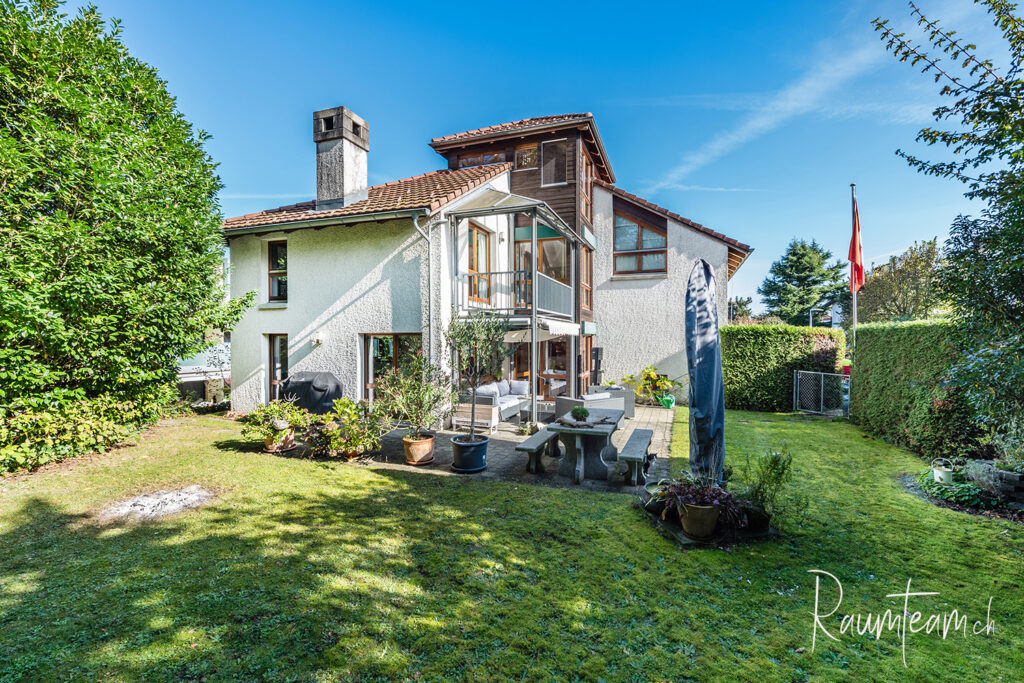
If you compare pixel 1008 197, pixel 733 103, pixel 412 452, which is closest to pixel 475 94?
pixel 733 103

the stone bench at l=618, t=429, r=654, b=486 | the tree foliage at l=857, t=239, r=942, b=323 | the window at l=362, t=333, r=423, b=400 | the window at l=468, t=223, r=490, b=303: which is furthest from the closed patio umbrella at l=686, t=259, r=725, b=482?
the tree foliage at l=857, t=239, r=942, b=323

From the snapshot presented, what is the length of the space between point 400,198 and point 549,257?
7023 millimetres

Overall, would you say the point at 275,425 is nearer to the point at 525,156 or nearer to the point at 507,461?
the point at 507,461

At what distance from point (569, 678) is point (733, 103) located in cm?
1555

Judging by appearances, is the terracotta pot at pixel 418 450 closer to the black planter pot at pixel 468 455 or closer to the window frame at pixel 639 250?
the black planter pot at pixel 468 455

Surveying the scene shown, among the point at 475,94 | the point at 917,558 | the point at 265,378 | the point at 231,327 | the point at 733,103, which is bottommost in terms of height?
the point at 917,558

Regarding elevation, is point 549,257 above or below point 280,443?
above

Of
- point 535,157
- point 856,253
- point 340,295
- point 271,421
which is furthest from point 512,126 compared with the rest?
point 271,421

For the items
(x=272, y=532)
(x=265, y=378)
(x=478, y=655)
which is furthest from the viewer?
(x=265, y=378)

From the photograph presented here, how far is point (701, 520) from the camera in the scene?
531 centimetres

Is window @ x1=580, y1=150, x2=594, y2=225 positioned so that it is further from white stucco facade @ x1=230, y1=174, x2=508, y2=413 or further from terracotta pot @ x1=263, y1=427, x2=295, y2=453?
terracotta pot @ x1=263, y1=427, x2=295, y2=453

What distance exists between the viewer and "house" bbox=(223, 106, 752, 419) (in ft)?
39.5

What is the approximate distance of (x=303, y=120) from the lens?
1412cm

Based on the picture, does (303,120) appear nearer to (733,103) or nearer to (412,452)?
(412,452)
